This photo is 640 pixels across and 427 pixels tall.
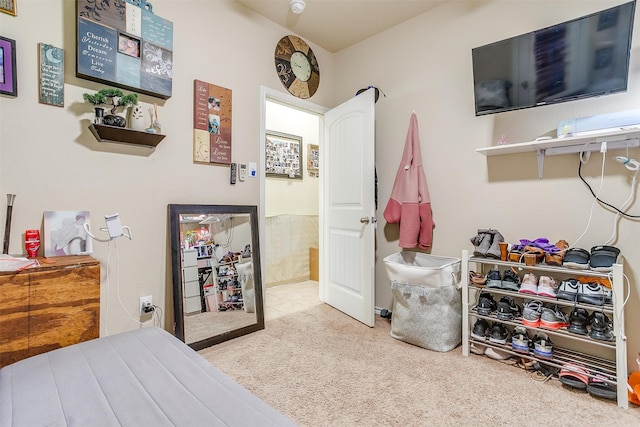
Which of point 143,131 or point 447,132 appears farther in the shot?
point 447,132

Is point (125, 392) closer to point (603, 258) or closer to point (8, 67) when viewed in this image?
point (8, 67)

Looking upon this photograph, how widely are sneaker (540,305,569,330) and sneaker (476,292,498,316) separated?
0.97ft

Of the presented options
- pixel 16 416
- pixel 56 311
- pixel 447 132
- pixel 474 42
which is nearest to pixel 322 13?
pixel 474 42

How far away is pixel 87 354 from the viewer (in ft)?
3.66

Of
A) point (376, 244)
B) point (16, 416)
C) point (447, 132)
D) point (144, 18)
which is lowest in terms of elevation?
point (16, 416)

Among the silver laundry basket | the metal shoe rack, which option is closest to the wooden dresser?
the silver laundry basket

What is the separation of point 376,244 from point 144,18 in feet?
8.42

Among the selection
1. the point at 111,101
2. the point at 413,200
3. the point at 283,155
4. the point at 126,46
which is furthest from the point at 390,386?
the point at 283,155

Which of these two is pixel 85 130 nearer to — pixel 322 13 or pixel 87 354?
pixel 87 354

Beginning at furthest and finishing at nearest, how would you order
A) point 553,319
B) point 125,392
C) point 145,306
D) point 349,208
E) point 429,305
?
point 349,208, point 429,305, point 145,306, point 553,319, point 125,392

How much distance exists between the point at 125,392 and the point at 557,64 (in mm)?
2663

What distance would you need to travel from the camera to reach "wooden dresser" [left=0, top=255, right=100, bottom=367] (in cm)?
128

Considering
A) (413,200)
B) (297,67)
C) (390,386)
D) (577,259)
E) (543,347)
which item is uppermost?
(297,67)

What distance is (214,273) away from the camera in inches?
90.7
